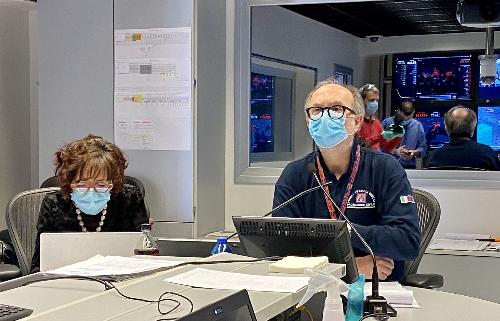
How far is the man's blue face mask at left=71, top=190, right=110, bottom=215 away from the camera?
8.91ft

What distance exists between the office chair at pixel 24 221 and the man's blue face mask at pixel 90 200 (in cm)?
25

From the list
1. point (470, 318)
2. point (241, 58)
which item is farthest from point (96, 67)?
point (470, 318)

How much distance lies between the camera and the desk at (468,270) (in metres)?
3.25

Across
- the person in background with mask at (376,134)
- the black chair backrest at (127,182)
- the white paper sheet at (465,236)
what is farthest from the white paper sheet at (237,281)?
the person in background with mask at (376,134)

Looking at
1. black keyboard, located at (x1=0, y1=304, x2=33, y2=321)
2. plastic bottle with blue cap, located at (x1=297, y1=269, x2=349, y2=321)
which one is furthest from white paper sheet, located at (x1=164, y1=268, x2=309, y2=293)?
black keyboard, located at (x1=0, y1=304, x2=33, y2=321)

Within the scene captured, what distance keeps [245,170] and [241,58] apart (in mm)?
692

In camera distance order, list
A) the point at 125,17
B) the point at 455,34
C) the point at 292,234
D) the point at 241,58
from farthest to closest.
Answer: the point at 455,34, the point at 241,58, the point at 125,17, the point at 292,234

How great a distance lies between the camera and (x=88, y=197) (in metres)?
2.72

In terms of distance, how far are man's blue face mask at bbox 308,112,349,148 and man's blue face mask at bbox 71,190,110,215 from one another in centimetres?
91

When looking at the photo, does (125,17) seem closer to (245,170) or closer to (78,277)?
(245,170)

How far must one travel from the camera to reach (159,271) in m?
1.50

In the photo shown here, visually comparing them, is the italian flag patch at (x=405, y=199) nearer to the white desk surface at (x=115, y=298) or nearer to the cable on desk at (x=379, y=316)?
the cable on desk at (x=379, y=316)

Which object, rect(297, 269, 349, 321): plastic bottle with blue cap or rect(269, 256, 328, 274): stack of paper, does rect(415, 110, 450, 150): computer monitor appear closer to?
rect(269, 256, 328, 274): stack of paper

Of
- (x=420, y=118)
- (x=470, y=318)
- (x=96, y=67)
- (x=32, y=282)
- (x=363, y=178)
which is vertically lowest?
(x=470, y=318)
